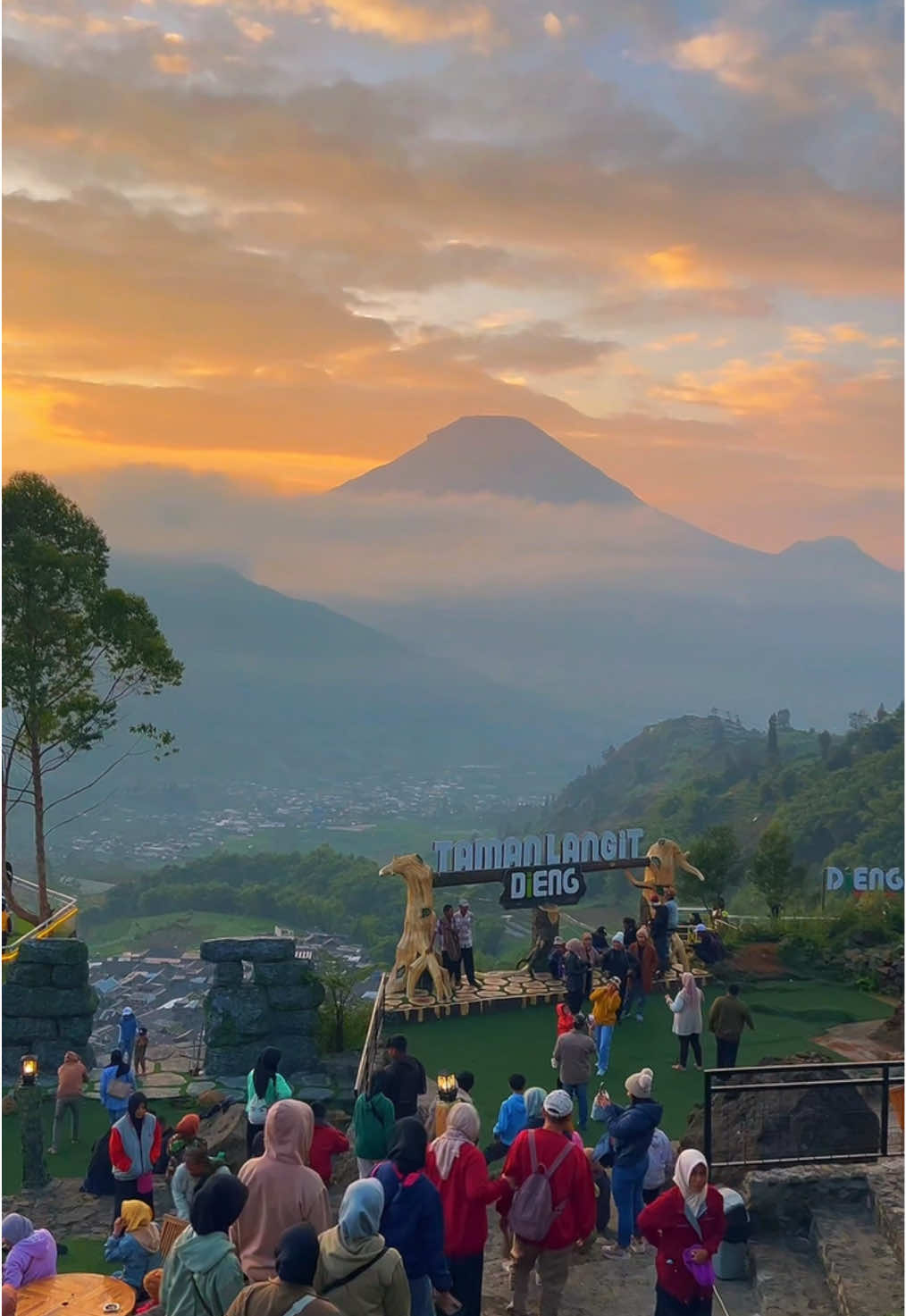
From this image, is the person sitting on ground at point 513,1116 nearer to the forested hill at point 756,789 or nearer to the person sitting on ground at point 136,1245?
the person sitting on ground at point 136,1245

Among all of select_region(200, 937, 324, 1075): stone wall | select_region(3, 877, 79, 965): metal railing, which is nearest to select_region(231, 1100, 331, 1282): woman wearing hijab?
select_region(200, 937, 324, 1075): stone wall

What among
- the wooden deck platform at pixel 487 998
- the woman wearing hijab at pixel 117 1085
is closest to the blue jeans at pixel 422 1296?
the woman wearing hijab at pixel 117 1085

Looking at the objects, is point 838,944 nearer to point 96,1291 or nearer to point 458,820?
point 96,1291

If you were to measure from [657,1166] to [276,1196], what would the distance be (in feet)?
11.5

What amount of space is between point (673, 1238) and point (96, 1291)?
3666 mm

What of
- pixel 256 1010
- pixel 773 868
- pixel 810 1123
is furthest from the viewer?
pixel 773 868

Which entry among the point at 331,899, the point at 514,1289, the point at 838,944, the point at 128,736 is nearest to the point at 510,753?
the point at 128,736

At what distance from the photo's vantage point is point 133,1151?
33.3 ft

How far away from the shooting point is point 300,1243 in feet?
18.2

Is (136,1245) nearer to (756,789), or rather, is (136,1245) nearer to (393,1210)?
(393,1210)

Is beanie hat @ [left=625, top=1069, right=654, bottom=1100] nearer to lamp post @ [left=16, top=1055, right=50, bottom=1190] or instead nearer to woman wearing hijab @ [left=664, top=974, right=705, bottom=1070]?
woman wearing hijab @ [left=664, top=974, right=705, bottom=1070]

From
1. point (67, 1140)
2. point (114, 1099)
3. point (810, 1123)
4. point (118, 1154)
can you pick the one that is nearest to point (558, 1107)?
point (810, 1123)

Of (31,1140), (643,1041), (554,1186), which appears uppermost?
(554,1186)

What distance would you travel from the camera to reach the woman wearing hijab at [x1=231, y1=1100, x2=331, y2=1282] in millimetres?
7219
